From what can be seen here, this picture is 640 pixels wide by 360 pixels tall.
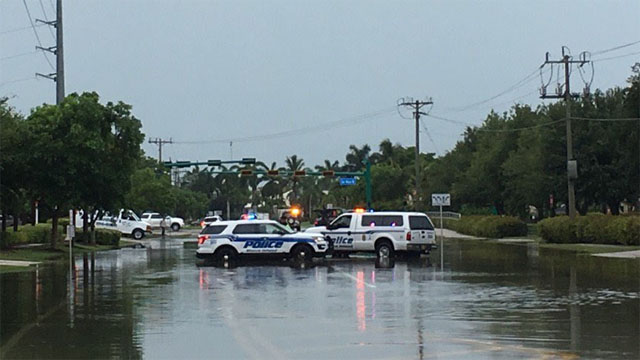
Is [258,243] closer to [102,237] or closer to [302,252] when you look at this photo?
[302,252]

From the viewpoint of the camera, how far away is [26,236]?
1809 inches

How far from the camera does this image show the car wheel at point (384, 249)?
35062 mm

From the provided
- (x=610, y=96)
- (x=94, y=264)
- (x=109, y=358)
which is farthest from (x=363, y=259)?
(x=610, y=96)

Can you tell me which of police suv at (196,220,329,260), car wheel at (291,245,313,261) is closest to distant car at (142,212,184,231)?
police suv at (196,220,329,260)

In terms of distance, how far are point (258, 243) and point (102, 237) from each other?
21.4 metres

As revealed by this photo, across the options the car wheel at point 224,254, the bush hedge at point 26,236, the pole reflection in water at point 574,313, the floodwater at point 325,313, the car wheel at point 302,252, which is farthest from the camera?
the bush hedge at point 26,236

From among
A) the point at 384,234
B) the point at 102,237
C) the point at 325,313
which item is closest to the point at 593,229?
the point at 384,234

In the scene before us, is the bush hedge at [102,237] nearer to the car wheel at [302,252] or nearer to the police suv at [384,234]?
the police suv at [384,234]

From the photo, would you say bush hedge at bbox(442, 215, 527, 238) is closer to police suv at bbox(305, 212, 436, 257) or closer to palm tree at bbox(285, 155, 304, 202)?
police suv at bbox(305, 212, 436, 257)

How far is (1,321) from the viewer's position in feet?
54.0

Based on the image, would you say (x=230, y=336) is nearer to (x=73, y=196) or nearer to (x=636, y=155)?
(x=73, y=196)

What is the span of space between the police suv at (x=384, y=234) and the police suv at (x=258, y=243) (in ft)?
7.84

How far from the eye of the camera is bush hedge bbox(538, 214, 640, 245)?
41909 mm

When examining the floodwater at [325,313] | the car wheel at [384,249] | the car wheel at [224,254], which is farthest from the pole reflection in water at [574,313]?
the car wheel at [224,254]
